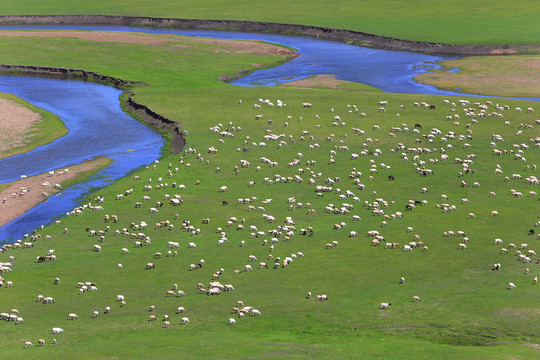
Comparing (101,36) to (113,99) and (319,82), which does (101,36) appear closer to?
(113,99)

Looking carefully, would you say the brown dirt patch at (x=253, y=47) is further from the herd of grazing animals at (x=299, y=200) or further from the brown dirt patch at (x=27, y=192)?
the brown dirt patch at (x=27, y=192)

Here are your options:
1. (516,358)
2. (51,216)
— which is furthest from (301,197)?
(516,358)

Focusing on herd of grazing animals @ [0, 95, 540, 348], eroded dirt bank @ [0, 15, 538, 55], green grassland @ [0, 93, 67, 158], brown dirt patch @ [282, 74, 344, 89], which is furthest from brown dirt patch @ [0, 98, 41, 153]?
eroded dirt bank @ [0, 15, 538, 55]

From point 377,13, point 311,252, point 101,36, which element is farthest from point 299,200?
point 377,13

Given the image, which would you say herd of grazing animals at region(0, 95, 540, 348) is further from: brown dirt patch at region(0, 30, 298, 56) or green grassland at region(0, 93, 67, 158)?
brown dirt patch at region(0, 30, 298, 56)

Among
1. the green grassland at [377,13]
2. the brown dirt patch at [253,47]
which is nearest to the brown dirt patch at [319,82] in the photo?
the brown dirt patch at [253,47]

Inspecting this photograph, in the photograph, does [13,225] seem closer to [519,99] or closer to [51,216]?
[51,216]
